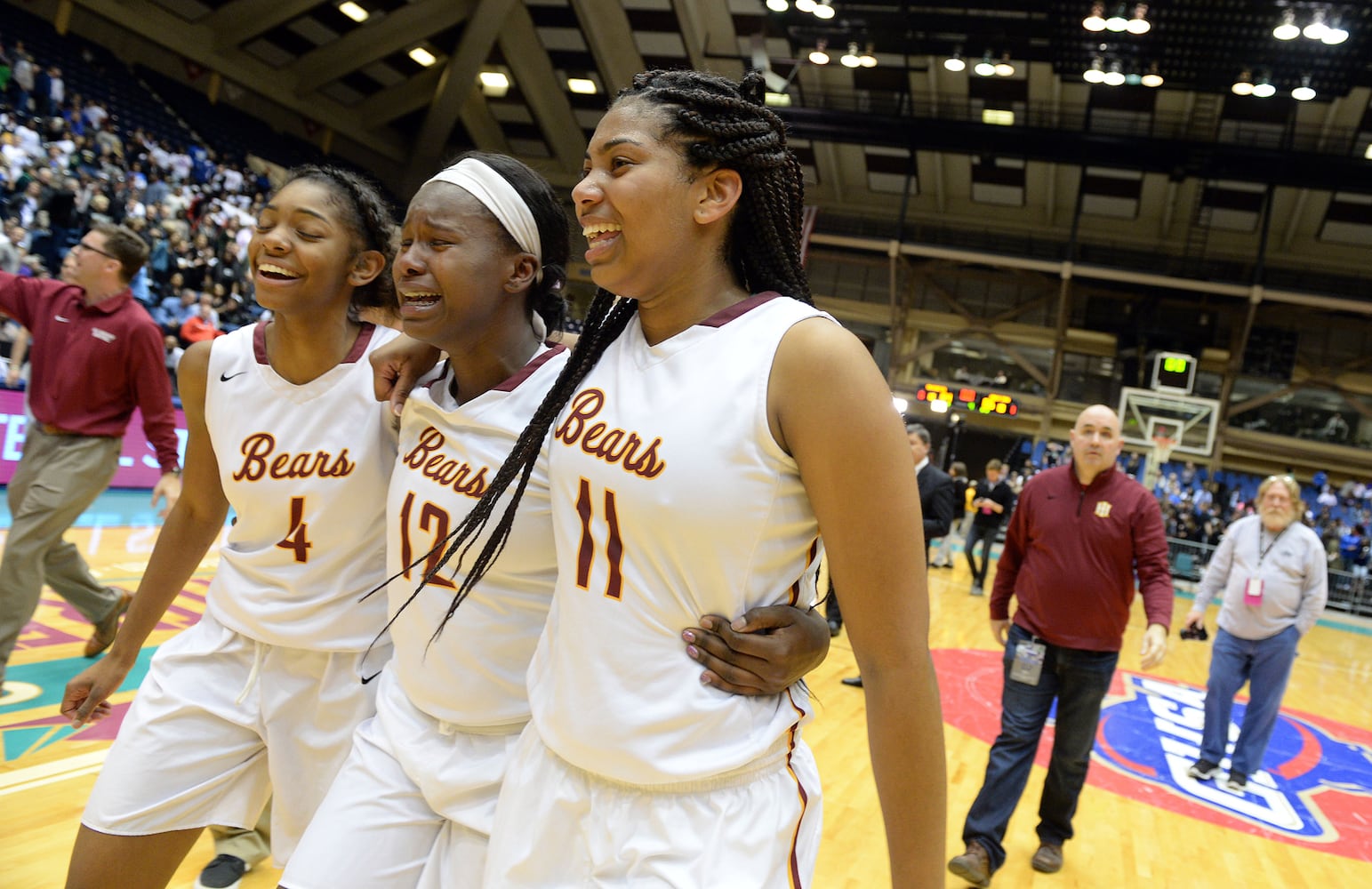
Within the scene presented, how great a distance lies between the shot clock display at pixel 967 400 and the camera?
69.7 ft

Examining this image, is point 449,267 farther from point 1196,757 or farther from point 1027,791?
point 1196,757

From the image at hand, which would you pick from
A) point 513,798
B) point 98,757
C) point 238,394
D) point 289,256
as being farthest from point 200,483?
→ point 98,757

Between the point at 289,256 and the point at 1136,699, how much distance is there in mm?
7648

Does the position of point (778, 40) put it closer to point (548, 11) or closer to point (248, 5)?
point (548, 11)

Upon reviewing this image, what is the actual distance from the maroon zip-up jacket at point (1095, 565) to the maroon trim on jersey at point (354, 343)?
3006 mm

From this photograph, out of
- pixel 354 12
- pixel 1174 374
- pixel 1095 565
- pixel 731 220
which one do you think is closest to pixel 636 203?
pixel 731 220

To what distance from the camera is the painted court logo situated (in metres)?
5.40

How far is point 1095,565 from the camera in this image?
162 inches

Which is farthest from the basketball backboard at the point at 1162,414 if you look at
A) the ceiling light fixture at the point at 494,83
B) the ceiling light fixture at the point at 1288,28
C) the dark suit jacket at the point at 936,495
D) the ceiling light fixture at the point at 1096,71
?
the ceiling light fixture at the point at 494,83

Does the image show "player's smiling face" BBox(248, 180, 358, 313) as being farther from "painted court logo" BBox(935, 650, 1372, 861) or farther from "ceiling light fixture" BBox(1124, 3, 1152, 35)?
"ceiling light fixture" BBox(1124, 3, 1152, 35)

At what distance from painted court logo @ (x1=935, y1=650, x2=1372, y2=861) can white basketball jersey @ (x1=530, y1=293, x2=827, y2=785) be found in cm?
506

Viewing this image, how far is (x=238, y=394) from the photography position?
6.86 ft

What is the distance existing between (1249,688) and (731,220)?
→ 18.0ft

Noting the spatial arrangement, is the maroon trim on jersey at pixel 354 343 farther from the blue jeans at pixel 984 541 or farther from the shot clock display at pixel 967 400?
the shot clock display at pixel 967 400
